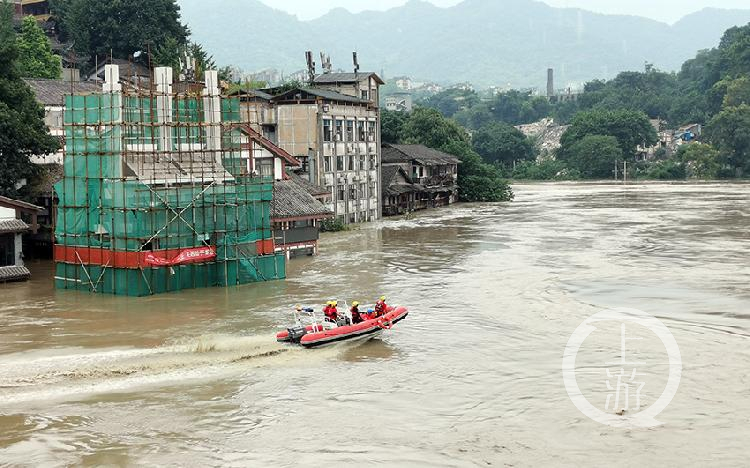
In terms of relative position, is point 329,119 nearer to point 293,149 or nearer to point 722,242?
point 293,149

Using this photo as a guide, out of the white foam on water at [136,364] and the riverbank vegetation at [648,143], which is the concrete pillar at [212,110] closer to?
the white foam on water at [136,364]

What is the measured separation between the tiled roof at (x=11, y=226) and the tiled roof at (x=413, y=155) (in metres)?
48.9

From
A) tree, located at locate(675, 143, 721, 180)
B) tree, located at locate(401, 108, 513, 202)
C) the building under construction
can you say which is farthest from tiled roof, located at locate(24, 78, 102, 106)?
tree, located at locate(675, 143, 721, 180)

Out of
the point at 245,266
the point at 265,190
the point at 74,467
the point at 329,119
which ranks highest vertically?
the point at 329,119

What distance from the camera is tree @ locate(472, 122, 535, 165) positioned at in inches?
6112

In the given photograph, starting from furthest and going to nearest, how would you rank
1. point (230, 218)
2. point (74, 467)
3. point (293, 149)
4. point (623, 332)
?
point (293, 149) → point (230, 218) → point (623, 332) → point (74, 467)

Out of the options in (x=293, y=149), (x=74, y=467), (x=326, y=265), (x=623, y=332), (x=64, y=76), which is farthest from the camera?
(x=64, y=76)

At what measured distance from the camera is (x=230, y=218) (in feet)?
136

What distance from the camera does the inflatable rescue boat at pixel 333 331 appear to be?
29.7m

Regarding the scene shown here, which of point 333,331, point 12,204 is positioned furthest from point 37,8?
point 333,331

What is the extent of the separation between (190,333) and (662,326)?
16.2m

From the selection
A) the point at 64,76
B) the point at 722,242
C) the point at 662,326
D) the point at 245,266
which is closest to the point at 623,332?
the point at 662,326

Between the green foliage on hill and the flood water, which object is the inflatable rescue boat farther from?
the green foliage on hill

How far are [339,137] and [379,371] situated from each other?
145ft
